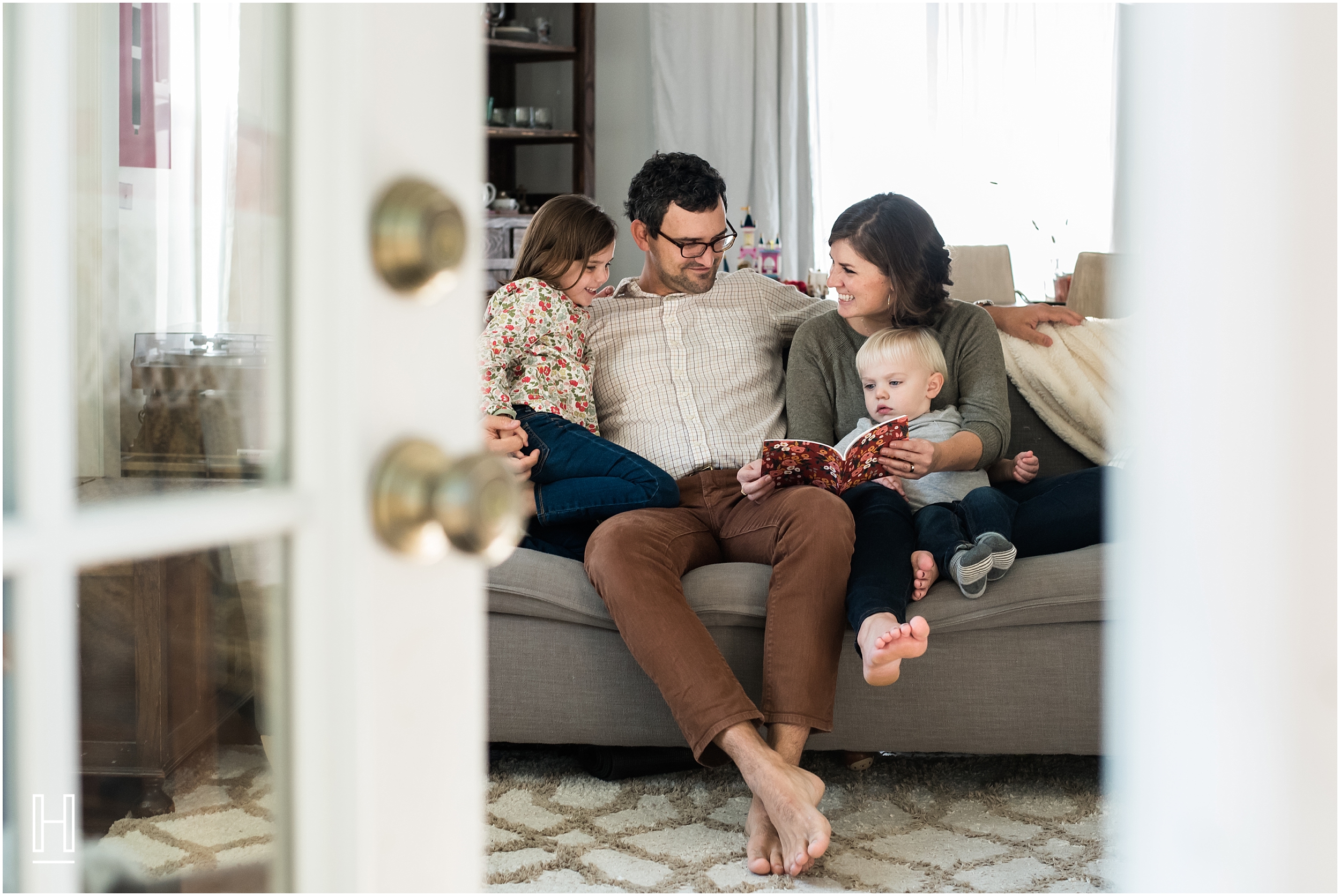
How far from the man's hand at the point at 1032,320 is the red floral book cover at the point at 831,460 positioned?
1.85 ft

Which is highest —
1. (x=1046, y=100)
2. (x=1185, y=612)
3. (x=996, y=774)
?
(x=1046, y=100)

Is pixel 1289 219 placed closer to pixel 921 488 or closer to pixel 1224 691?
pixel 1224 691

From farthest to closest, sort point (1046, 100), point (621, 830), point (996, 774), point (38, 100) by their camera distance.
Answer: point (1046, 100) → point (996, 774) → point (621, 830) → point (38, 100)

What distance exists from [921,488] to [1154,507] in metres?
1.53

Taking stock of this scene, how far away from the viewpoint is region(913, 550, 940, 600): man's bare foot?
5.54 ft

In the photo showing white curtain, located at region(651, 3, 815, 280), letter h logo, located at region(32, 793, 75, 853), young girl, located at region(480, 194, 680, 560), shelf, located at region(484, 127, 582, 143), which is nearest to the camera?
letter h logo, located at region(32, 793, 75, 853)

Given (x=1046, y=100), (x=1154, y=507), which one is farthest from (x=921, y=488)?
(x=1046, y=100)

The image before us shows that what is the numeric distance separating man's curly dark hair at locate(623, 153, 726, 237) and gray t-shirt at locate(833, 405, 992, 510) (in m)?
0.57

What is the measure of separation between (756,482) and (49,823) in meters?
1.50

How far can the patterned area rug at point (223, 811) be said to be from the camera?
18.9 inches

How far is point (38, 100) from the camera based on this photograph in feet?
1.33

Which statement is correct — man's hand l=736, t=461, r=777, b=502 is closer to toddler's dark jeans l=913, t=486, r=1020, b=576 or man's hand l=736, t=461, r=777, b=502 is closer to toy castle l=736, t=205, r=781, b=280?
toddler's dark jeans l=913, t=486, r=1020, b=576

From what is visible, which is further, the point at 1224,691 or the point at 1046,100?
the point at 1046,100

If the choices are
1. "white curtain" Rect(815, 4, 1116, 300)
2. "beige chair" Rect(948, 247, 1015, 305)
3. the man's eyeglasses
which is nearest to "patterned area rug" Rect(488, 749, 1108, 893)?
the man's eyeglasses
